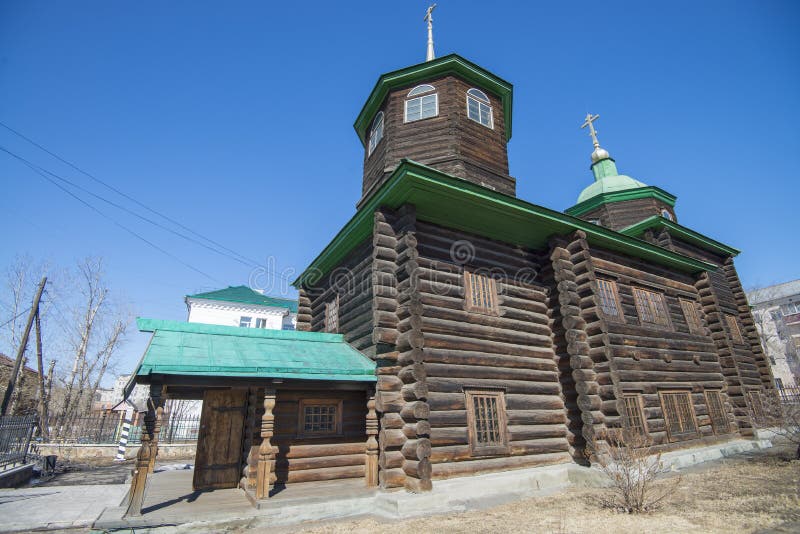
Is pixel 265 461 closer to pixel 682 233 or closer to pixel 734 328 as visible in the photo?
pixel 682 233

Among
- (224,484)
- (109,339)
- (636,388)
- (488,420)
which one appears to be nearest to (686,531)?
(488,420)

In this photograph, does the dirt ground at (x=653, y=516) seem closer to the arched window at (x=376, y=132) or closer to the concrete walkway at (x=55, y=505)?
the concrete walkway at (x=55, y=505)

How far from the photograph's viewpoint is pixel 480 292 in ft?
34.9

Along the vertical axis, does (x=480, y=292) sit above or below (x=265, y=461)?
above

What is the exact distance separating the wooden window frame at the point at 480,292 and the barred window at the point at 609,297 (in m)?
4.51

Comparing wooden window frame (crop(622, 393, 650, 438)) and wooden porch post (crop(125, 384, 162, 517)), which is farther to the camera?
wooden window frame (crop(622, 393, 650, 438))

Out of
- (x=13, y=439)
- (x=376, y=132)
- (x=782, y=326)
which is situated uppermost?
(x=376, y=132)

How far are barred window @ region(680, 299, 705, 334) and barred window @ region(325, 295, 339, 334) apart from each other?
13836 mm

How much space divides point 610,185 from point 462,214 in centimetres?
1682

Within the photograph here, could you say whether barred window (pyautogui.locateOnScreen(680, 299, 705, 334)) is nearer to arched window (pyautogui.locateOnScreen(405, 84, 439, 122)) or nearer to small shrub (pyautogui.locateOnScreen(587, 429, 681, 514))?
small shrub (pyautogui.locateOnScreen(587, 429, 681, 514))

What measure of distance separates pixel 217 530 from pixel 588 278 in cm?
1088

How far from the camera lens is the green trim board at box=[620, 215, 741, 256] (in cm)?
1856

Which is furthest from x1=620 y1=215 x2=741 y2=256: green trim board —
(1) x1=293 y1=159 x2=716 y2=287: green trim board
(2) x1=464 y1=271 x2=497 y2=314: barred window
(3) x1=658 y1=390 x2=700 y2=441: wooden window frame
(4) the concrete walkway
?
(4) the concrete walkway

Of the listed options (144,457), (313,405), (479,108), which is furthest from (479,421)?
(479,108)
